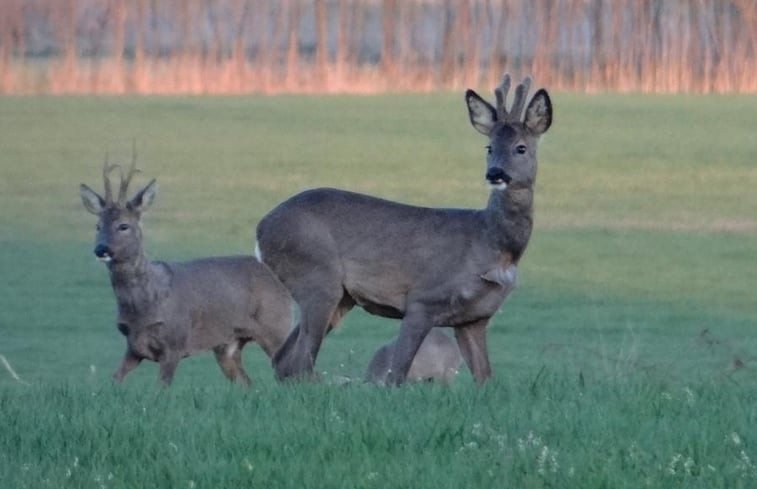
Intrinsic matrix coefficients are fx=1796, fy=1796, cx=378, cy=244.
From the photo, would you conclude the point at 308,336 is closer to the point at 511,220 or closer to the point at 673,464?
the point at 511,220

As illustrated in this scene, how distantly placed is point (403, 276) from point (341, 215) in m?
0.49

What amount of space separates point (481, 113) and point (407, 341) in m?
1.33

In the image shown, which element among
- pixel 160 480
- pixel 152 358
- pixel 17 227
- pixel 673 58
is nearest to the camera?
pixel 160 480

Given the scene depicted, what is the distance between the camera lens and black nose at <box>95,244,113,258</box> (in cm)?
1181

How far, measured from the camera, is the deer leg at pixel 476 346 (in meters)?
9.86

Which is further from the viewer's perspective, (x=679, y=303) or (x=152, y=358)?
(x=679, y=303)

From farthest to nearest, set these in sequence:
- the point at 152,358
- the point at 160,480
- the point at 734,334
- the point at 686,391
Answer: the point at 734,334, the point at 152,358, the point at 686,391, the point at 160,480

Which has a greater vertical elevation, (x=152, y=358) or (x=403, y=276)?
(x=403, y=276)

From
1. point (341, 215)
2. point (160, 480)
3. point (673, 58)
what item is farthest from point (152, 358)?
point (673, 58)

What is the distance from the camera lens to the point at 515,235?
978 cm

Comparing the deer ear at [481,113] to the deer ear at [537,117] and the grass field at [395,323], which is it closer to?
the deer ear at [537,117]

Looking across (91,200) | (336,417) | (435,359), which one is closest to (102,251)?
(91,200)

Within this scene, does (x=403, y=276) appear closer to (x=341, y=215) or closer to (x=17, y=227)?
(x=341, y=215)

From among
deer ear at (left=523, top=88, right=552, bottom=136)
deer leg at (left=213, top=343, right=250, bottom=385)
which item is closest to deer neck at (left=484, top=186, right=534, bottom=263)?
deer ear at (left=523, top=88, right=552, bottom=136)
